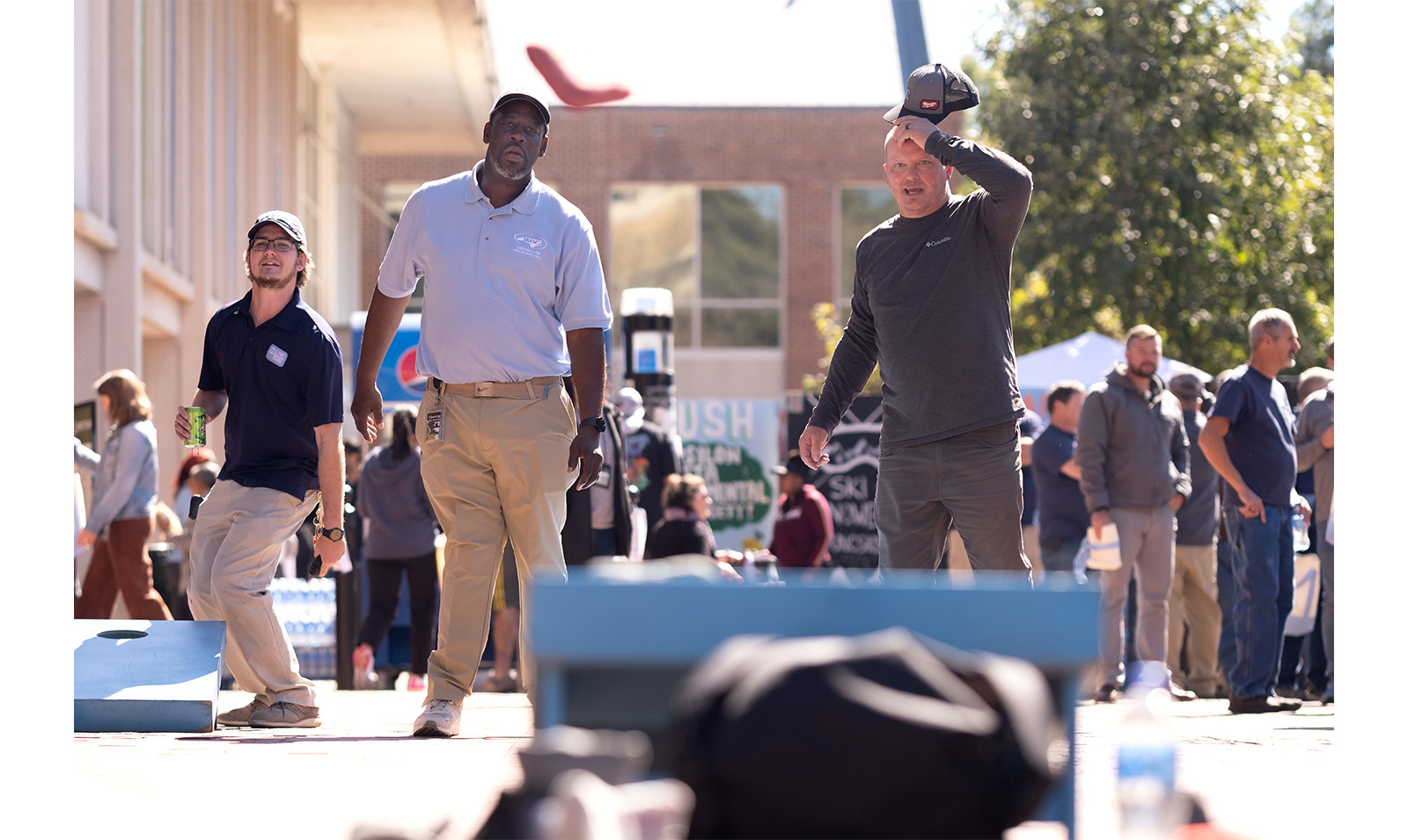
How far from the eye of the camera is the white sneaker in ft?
18.5

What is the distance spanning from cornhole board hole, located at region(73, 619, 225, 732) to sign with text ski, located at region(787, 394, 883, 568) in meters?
9.43

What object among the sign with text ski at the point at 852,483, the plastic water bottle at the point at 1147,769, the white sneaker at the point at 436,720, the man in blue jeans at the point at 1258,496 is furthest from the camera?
the sign with text ski at the point at 852,483

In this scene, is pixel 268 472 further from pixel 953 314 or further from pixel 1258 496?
pixel 1258 496

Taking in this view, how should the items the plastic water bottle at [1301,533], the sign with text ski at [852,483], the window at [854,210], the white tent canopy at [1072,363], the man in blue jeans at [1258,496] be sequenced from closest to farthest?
the man in blue jeans at [1258,496], the plastic water bottle at [1301,533], the sign with text ski at [852,483], the white tent canopy at [1072,363], the window at [854,210]

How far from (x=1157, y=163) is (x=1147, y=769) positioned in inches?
886

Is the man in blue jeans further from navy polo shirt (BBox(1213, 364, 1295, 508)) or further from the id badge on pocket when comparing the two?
the id badge on pocket

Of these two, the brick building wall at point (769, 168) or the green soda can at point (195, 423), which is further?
the brick building wall at point (769, 168)

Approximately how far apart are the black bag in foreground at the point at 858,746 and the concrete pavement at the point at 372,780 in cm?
49

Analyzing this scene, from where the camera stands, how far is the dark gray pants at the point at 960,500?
5.49 m

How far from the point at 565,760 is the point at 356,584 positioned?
934cm

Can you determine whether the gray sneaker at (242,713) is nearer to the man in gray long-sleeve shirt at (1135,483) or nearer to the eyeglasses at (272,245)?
the eyeglasses at (272,245)

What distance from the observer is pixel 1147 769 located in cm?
277

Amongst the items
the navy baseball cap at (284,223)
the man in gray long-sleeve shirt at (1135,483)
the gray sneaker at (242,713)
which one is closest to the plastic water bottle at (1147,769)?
the gray sneaker at (242,713)

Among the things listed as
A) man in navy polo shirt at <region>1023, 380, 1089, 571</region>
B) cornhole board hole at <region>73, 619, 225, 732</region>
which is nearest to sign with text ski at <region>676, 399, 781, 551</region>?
man in navy polo shirt at <region>1023, 380, 1089, 571</region>
